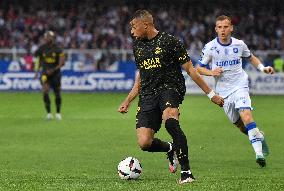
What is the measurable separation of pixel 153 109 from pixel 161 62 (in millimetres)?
650

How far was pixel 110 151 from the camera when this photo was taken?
14.6 meters

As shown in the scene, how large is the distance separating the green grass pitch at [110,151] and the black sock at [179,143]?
28 cm

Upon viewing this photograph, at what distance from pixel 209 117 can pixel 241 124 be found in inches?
381

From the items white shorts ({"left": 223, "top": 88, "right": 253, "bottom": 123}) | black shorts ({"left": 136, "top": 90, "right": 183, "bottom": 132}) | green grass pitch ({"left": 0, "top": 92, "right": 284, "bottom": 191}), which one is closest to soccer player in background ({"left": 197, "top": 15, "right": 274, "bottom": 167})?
white shorts ({"left": 223, "top": 88, "right": 253, "bottom": 123})

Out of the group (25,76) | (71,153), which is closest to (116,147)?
(71,153)

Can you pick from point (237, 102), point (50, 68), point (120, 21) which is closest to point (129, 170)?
point (237, 102)

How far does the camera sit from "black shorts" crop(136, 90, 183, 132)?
10.3 m

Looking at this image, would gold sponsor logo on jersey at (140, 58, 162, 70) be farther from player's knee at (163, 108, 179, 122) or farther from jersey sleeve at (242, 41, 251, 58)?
jersey sleeve at (242, 41, 251, 58)

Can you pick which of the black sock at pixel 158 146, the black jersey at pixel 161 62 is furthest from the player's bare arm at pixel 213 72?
the black jersey at pixel 161 62

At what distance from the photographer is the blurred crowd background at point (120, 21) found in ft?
131

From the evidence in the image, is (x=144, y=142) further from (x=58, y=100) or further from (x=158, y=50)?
(x=58, y=100)

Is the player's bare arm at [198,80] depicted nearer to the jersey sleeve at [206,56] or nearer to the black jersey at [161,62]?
the black jersey at [161,62]

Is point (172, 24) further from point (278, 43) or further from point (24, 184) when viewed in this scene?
point (24, 184)

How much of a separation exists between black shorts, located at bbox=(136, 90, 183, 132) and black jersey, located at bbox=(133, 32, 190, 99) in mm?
74
